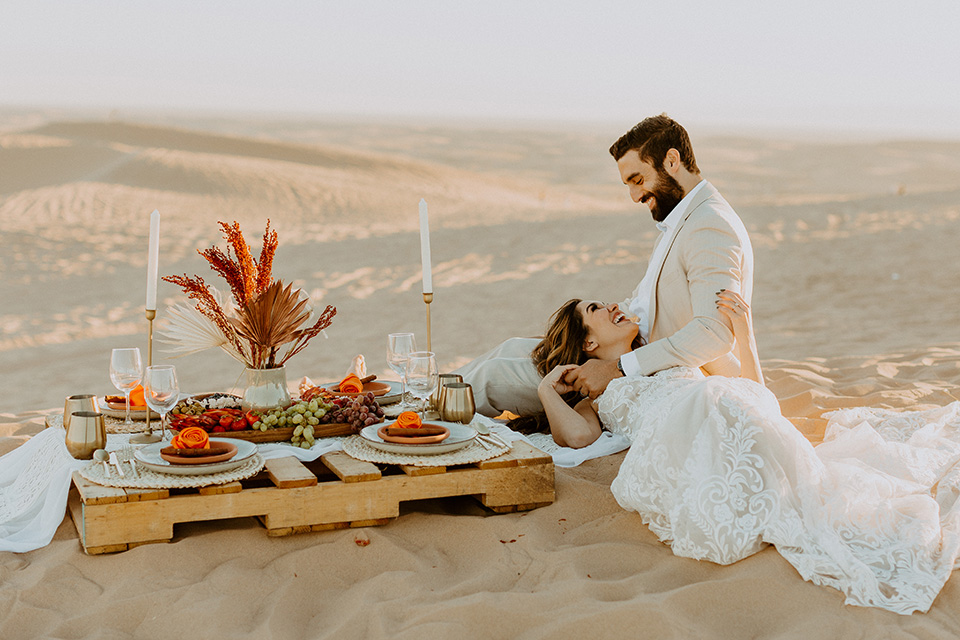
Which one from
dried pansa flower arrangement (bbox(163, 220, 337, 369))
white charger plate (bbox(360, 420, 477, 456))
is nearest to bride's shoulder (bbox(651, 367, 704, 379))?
white charger plate (bbox(360, 420, 477, 456))

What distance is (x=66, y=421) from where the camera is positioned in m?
Answer: 3.62

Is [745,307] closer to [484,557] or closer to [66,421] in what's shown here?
[484,557]

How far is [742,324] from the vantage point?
168 inches

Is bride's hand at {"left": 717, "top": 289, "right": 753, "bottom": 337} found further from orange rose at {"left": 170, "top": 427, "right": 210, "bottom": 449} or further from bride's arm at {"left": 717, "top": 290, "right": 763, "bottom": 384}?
orange rose at {"left": 170, "top": 427, "right": 210, "bottom": 449}

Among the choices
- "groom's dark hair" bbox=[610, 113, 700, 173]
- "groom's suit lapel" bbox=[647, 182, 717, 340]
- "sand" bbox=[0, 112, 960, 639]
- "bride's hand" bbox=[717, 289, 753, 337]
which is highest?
"groom's dark hair" bbox=[610, 113, 700, 173]

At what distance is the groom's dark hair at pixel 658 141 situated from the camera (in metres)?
4.50

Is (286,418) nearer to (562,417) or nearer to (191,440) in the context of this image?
(191,440)

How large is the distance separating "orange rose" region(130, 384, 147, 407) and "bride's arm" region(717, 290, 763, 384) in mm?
2875

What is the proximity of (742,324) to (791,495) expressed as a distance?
1.24 m

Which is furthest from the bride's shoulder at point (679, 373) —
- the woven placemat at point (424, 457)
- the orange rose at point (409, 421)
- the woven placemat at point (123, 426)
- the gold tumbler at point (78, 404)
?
the gold tumbler at point (78, 404)

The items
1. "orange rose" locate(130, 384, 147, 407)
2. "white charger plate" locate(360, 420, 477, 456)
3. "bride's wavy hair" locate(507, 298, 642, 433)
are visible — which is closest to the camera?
"white charger plate" locate(360, 420, 477, 456)

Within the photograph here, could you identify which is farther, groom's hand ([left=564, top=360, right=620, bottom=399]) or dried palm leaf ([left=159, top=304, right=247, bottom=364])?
groom's hand ([left=564, top=360, right=620, bottom=399])

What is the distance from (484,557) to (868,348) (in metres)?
5.93

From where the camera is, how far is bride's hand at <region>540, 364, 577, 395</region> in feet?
14.8
